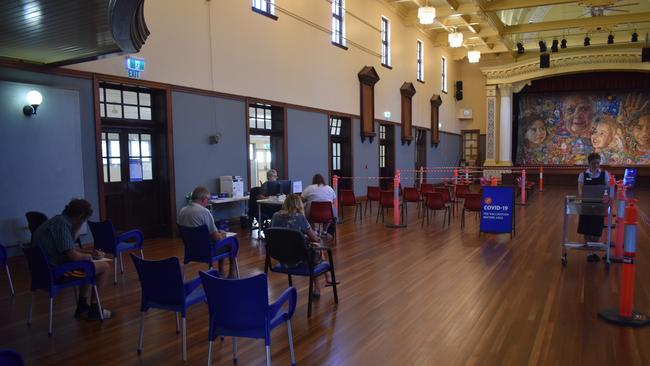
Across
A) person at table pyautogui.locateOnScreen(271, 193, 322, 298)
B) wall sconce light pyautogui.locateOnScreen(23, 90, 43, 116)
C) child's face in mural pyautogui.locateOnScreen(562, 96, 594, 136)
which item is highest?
child's face in mural pyautogui.locateOnScreen(562, 96, 594, 136)

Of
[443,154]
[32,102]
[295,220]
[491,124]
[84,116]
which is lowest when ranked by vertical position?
[295,220]

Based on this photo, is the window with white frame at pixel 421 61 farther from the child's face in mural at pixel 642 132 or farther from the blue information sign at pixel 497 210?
the blue information sign at pixel 497 210

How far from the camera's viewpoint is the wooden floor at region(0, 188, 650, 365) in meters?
3.52

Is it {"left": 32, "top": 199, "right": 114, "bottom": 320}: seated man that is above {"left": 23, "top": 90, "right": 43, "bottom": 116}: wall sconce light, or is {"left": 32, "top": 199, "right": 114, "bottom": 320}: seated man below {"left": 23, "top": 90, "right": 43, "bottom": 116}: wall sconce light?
below

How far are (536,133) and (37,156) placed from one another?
2223cm

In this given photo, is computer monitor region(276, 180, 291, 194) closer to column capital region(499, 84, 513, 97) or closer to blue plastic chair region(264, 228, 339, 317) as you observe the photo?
blue plastic chair region(264, 228, 339, 317)

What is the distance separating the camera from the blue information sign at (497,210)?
8.45m

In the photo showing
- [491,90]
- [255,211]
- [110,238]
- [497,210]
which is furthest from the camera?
[491,90]

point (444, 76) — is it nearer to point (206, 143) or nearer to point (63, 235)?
point (206, 143)

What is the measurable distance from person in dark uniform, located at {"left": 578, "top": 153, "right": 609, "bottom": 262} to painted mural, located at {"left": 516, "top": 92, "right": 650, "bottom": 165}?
17556 millimetres

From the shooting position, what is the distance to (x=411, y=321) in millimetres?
4234

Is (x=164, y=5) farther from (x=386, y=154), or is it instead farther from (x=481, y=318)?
(x=386, y=154)

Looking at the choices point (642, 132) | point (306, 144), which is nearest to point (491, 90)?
point (642, 132)

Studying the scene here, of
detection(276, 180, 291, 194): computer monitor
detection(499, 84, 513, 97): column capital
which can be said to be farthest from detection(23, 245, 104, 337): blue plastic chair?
detection(499, 84, 513, 97): column capital
